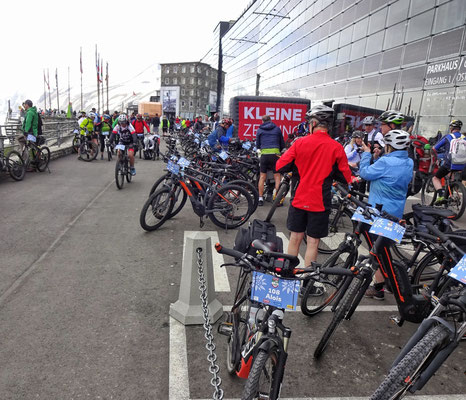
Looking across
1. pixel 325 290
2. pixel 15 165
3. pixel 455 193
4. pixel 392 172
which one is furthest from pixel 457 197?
pixel 15 165

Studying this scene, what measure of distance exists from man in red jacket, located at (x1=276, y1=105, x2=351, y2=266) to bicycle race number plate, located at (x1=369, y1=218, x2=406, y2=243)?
2.71 feet

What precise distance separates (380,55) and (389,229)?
68.0 feet

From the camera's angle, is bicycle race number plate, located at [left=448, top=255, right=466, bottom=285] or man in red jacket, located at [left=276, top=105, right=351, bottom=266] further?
man in red jacket, located at [left=276, top=105, right=351, bottom=266]

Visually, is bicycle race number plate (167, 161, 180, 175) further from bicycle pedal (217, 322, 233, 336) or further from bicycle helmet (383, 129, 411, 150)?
bicycle pedal (217, 322, 233, 336)

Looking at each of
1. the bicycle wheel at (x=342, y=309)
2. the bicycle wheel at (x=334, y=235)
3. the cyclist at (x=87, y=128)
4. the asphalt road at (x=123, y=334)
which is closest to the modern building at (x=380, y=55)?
the bicycle wheel at (x=334, y=235)

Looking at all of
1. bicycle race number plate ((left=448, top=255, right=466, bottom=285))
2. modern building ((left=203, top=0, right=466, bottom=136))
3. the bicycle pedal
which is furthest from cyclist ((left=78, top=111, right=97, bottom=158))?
modern building ((left=203, top=0, right=466, bottom=136))

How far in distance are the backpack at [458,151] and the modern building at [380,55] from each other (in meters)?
8.43

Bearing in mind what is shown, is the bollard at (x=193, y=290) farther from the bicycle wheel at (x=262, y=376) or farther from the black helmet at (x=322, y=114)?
the black helmet at (x=322, y=114)

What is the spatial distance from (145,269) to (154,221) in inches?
64.7

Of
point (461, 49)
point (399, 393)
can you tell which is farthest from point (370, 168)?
point (461, 49)

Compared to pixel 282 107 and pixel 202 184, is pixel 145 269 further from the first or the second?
pixel 282 107

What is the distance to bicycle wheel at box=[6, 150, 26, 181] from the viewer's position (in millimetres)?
9305

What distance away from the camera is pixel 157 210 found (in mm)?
6145

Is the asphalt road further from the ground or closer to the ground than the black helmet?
closer to the ground
